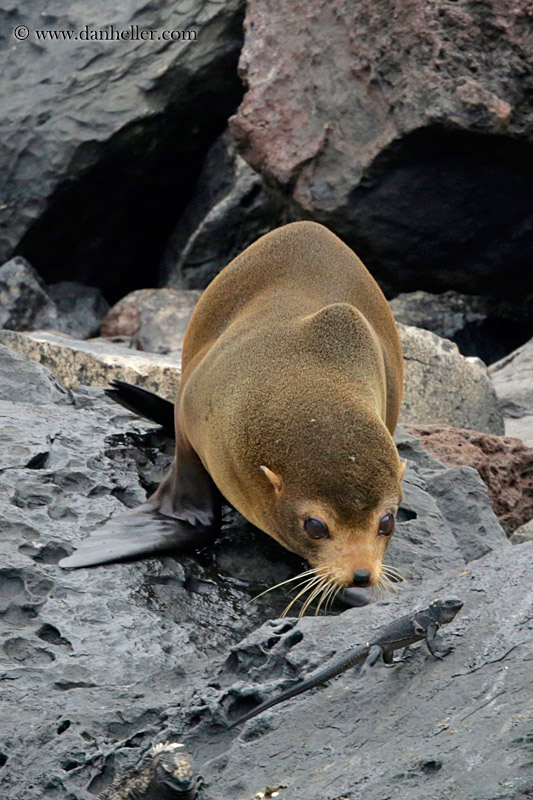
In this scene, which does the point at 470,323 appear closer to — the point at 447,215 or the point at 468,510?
the point at 447,215

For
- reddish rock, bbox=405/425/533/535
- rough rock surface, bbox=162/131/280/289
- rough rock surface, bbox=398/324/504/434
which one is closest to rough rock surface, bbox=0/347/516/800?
reddish rock, bbox=405/425/533/535

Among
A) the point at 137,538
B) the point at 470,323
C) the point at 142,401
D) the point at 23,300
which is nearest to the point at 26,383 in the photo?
the point at 142,401

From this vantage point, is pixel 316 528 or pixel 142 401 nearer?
pixel 316 528

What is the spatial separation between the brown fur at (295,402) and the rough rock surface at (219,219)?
20.5ft

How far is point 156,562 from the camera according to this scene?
471 centimetres

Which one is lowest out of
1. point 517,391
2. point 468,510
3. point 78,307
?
point 78,307

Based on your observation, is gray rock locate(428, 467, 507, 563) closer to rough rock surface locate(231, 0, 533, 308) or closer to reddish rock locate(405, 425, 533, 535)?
reddish rock locate(405, 425, 533, 535)

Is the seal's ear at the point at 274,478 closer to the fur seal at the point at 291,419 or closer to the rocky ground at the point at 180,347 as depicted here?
the fur seal at the point at 291,419

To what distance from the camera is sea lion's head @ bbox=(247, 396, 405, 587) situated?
4.29 meters

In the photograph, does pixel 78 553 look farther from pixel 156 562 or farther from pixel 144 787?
pixel 144 787

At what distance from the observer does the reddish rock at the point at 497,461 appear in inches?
255

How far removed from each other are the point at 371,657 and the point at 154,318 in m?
8.84

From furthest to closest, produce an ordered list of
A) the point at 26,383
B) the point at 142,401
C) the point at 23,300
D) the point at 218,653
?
1. the point at 23,300
2. the point at 26,383
3. the point at 142,401
4. the point at 218,653

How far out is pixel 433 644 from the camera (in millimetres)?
2957
